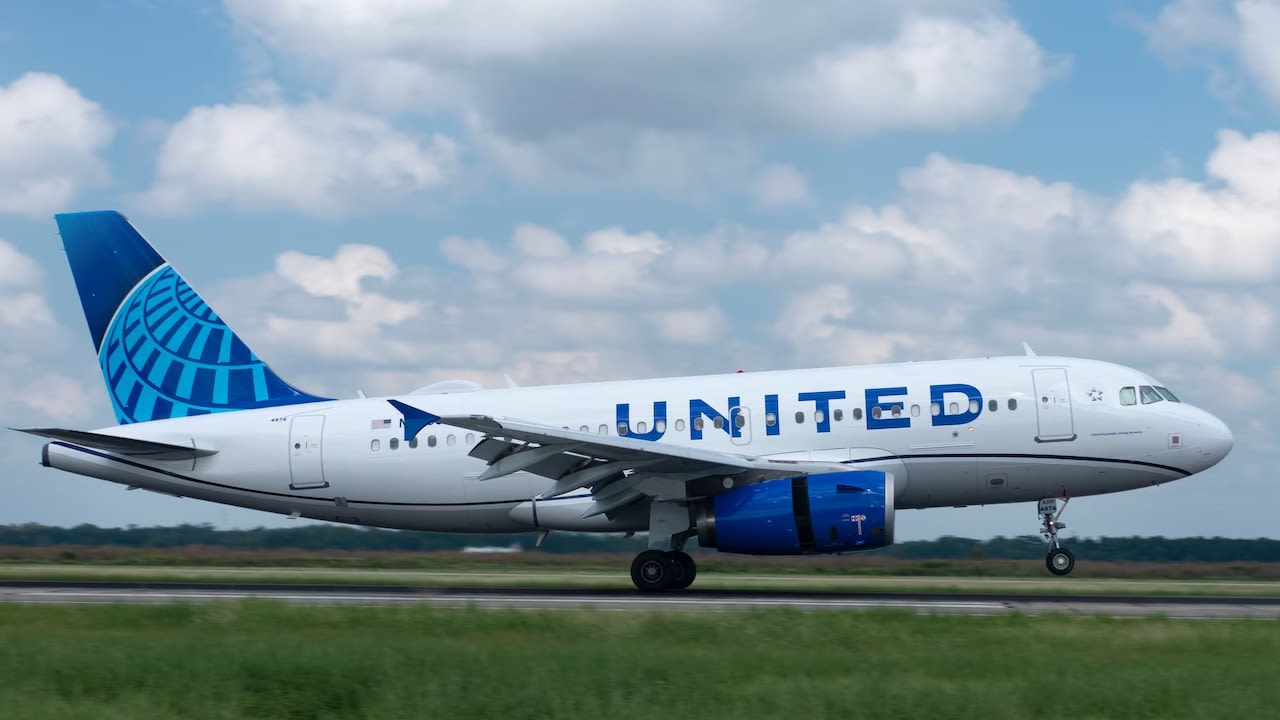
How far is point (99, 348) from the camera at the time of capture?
25734 mm

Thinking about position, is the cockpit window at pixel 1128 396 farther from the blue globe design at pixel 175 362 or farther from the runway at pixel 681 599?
the blue globe design at pixel 175 362

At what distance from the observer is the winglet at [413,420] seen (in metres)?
18.9

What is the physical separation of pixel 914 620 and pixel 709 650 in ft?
11.3

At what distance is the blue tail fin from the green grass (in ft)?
36.9

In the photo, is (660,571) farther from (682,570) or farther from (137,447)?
(137,447)

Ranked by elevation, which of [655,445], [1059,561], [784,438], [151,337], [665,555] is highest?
[151,337]

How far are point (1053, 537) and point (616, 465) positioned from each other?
8156mm

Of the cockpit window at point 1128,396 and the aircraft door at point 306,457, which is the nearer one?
the cockpit window at point 1128,396

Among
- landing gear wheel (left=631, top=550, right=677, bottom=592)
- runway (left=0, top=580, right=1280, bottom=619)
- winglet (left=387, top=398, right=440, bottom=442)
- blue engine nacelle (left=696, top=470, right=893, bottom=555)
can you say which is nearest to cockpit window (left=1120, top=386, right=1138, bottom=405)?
runway (left=0, top=580, right=1280, bottom=619)

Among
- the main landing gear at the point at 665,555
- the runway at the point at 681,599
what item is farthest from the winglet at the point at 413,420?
the main landing gear at the point at 665,555

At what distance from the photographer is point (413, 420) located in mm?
21875

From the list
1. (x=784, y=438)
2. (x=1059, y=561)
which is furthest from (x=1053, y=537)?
(x=784, y=438)

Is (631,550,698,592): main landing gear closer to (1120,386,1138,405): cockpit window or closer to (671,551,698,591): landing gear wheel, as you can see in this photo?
(671,551,698,591): landing gear wheel

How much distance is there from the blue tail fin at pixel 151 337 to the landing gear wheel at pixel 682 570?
8.62 metres
